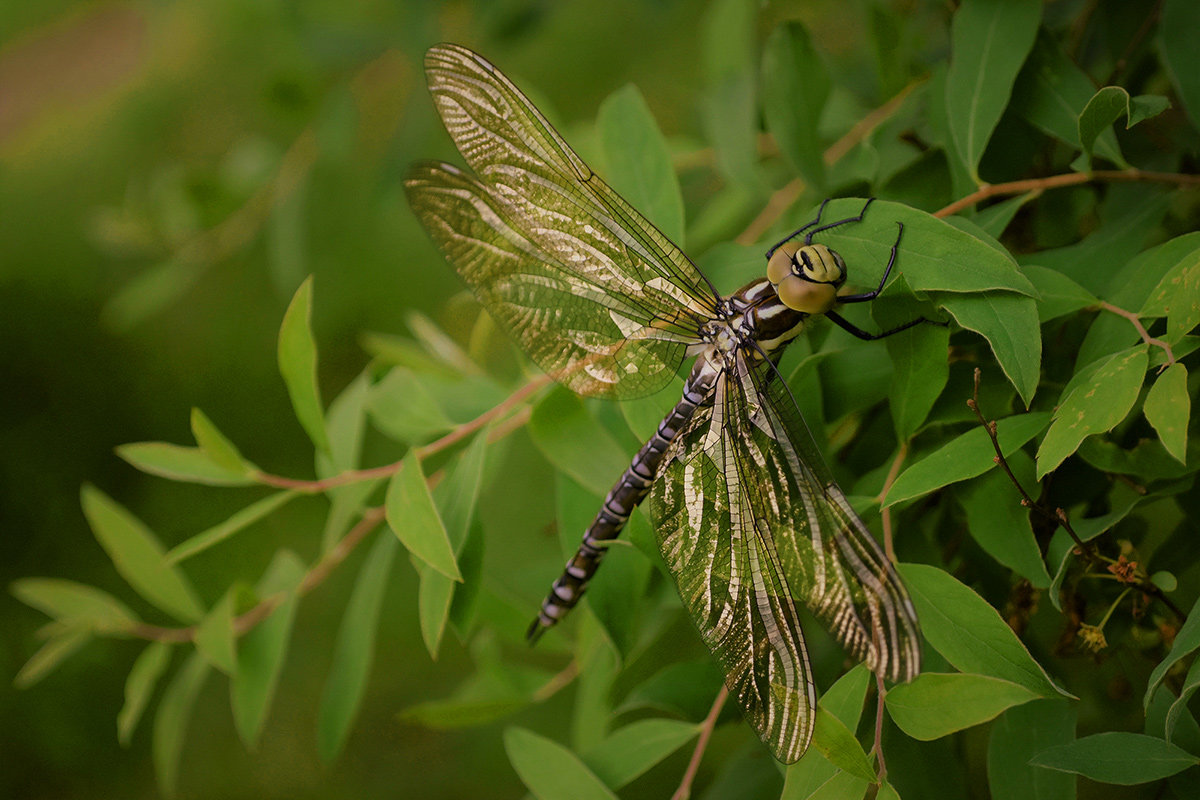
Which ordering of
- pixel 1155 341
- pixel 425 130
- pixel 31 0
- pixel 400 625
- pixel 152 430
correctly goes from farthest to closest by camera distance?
pixel 31 0, pixel 152 430, pixel 400 625, pixel 425 130, pixel 1155 341

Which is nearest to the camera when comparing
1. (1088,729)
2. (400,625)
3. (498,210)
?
(498,210)

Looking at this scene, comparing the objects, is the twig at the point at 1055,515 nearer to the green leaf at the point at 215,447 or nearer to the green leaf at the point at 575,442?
the green leaf at the point at 575,442

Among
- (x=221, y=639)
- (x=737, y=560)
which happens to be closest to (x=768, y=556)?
(x=737, y=560)

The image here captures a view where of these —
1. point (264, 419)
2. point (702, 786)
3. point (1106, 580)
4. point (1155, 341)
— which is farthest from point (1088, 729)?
point (264, 419)

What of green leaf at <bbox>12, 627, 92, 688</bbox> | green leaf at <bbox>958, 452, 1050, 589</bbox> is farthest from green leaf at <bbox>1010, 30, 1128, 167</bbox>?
green leaf at <bbox>12, 627, 92, 688</bbox>

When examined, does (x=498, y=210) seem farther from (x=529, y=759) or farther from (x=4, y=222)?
(x=4, y=222)

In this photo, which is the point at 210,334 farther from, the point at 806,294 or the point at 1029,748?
the point at 1029,748
